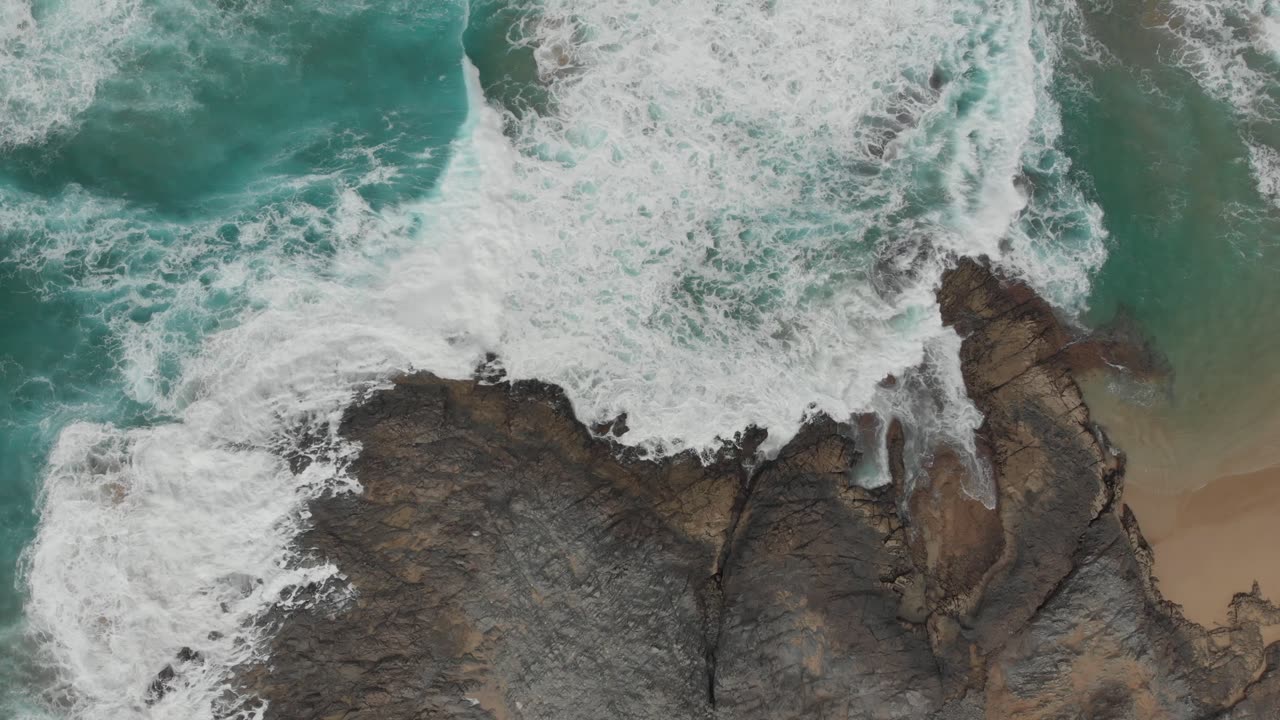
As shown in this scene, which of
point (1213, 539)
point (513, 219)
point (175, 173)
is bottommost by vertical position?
point (175, 173)

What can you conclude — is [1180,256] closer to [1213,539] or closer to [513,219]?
[1213,539]

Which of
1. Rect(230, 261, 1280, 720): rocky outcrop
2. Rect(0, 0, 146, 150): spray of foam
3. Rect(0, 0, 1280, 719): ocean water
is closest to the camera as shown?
Rect(230, 261, 1280, 720): rocky outcrop

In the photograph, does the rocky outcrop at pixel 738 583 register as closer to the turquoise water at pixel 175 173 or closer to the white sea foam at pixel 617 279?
the white sea foam at pixel 617 279

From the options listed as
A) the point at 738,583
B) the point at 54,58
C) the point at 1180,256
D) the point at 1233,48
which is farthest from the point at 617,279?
the point at 1233,48

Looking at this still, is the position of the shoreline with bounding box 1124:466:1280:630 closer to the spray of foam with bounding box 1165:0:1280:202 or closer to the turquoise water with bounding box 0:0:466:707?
the spray of foam with bounding box 1165:0:1280:202

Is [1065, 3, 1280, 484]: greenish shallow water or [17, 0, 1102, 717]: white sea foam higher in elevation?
[1065, 3, 1280, 484]: greenish shallow water

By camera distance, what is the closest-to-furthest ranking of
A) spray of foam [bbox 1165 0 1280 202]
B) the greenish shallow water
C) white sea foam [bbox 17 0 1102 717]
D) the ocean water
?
white sea foam [bbox 17 0 1102 717] < the ocean water < the greenish shallow water < spray of foam [bbox 1165 0 1280 202]

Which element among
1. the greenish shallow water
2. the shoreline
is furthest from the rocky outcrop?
the greenish shallow water

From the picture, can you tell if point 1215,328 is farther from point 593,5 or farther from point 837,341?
point 593,5
